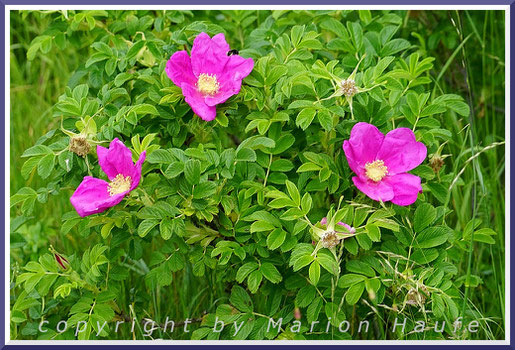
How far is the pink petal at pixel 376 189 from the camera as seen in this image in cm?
165

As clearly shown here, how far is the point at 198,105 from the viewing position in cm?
167

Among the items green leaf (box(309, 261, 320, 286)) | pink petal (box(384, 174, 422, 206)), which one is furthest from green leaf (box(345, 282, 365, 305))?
pink petal (box(384, 174, 422, 206))

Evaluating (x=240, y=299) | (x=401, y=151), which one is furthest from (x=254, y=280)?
(x=401, y=151)

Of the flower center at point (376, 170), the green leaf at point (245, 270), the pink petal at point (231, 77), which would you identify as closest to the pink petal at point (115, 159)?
the pink petal at point (231, 77)

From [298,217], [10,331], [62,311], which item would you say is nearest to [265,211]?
[298,217]

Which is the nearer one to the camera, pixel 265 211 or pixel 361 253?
pixel 265 211

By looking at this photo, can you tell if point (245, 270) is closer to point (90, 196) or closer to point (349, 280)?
point (349, 280)

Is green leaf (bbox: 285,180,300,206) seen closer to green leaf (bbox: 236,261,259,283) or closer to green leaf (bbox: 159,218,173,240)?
green leaf (bbox: 236,261,259,283)

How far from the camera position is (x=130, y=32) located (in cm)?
207

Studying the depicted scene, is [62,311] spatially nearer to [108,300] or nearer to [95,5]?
[108,300]

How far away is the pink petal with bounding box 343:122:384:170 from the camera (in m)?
1.66

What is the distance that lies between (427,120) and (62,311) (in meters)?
1.12

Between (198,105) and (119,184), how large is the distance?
0.26m

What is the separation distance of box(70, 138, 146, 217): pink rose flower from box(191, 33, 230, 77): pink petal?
0.29 m
